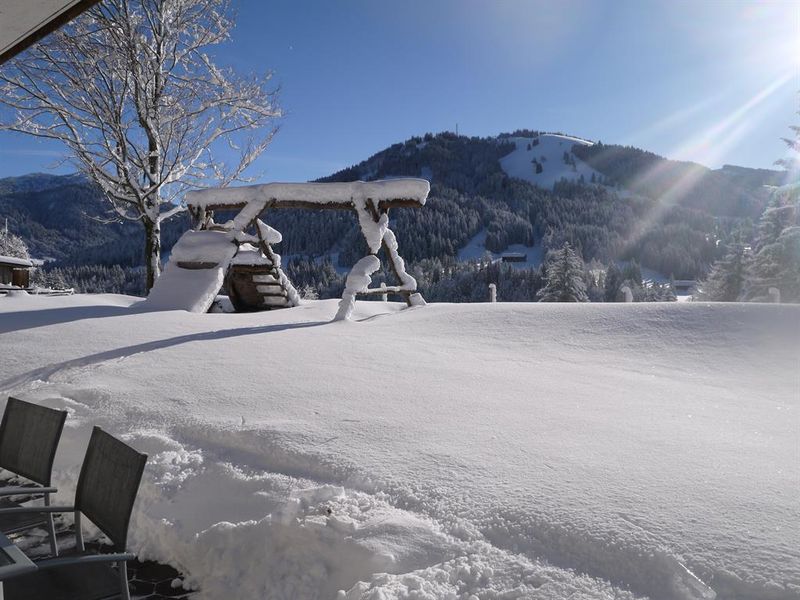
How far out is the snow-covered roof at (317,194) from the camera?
28.3 ft

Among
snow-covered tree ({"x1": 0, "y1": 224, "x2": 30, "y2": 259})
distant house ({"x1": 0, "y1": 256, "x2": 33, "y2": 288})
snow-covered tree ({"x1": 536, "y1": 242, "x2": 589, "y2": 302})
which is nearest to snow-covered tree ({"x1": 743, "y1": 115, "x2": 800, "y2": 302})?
snow-covered tree ({"x1": 536, "y1": 242, "x2": 589, "y2": 302})

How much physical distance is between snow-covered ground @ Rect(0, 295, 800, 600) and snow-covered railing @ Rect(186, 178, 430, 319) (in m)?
2.19

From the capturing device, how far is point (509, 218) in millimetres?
129625

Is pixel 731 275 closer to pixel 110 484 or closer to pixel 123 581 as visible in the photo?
pixel 110 484

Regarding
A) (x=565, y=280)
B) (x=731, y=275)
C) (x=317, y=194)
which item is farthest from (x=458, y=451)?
(x=731, y=275)

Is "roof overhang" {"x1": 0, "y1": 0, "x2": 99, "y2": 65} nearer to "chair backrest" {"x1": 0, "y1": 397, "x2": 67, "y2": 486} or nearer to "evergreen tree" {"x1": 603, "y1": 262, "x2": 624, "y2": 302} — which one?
"chair backrest" {"x1": 0, "y1": 397, "x2": 67, "y2": 486}

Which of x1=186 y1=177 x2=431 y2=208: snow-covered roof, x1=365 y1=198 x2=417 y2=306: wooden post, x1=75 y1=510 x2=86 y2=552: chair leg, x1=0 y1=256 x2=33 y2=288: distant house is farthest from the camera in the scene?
x1=0 y1=256 x2=33 y2=288: distant house

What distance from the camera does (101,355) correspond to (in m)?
5.94

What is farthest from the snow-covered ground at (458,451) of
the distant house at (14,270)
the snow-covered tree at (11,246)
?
the snow-covered tree at (11,246)

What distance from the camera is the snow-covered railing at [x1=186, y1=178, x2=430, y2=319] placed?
8.68m

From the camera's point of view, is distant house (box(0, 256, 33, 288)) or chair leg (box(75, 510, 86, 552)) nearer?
chair leg (box(75, 510, 86, 552))

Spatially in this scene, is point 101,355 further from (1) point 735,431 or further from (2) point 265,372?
(1) point 735,431

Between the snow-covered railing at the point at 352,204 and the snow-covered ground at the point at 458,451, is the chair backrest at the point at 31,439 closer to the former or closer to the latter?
the snow-covered ground at the point at 458,451

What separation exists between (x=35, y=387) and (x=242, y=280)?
6.35 metres
